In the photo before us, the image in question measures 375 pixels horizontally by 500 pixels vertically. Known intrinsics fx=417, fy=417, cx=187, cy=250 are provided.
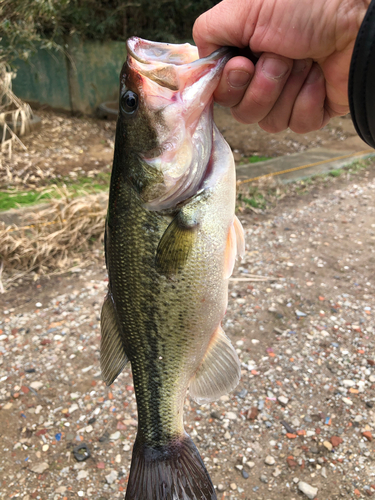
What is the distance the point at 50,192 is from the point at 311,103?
4.08m

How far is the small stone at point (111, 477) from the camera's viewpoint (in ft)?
8.17

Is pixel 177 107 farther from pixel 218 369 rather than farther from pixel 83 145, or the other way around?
pixel 83 145

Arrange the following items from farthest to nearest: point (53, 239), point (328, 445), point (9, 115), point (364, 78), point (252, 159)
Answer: point (252, 159) < point (9, 115) < point (53, 239) < point (328, 445) < point (364, 78)

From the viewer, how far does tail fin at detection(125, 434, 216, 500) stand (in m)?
1.54

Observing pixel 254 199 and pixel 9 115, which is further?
pixel 9 115

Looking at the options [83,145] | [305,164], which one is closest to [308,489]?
[305,164]

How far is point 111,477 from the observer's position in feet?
8.22

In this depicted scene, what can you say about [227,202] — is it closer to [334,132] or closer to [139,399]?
[139,399]

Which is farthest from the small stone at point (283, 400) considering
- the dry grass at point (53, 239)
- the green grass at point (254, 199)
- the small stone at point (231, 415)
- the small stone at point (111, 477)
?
the green grass at point (254, 199)

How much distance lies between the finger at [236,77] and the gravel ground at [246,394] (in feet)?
6.95

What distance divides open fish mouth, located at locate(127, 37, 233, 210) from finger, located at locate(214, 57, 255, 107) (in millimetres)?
40

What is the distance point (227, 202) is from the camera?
148cm

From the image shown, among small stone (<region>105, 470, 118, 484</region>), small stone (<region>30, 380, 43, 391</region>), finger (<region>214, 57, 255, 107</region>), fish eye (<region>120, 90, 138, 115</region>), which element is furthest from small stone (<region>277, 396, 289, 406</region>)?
fish eye (<region>120, 90, 138, 115</region>)

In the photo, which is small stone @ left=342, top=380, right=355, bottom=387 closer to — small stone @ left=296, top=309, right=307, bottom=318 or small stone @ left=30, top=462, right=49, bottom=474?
small stone @ left=296, top=309, right=307, bottom=318
